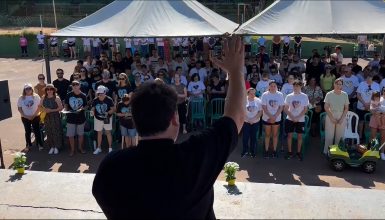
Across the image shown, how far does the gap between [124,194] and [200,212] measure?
0.34 metres

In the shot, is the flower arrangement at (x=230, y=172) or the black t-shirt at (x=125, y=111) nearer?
the flower arrangement at (x=230, y=172)

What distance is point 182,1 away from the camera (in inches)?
436

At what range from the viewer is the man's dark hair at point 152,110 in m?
1.82

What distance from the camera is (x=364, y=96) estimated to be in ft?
30.8

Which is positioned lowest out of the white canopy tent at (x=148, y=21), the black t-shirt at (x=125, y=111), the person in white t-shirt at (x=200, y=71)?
the black t-shirt at (x=125, y=111)

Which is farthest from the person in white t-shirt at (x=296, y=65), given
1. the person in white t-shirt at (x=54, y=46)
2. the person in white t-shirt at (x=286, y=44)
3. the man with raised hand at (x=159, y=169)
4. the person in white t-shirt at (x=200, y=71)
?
the person in white t-shirt at (x=54, y=46)

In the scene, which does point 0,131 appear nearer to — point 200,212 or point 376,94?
point 376,94

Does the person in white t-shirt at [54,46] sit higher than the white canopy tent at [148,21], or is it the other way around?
the white canopy tent at [148,21]

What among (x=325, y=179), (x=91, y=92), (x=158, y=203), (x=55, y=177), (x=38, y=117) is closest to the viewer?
(x=158, y=203)

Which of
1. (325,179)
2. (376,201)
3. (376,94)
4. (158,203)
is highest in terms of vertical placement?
(158,203)

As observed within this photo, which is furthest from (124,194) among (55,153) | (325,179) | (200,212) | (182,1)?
(182,1)

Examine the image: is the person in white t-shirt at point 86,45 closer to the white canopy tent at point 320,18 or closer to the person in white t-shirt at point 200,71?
the person in white t-shirt at point 200,71

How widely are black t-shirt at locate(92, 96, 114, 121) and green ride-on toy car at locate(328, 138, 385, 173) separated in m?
4.40

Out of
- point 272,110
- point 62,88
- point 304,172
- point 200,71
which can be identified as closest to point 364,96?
point 272,110
